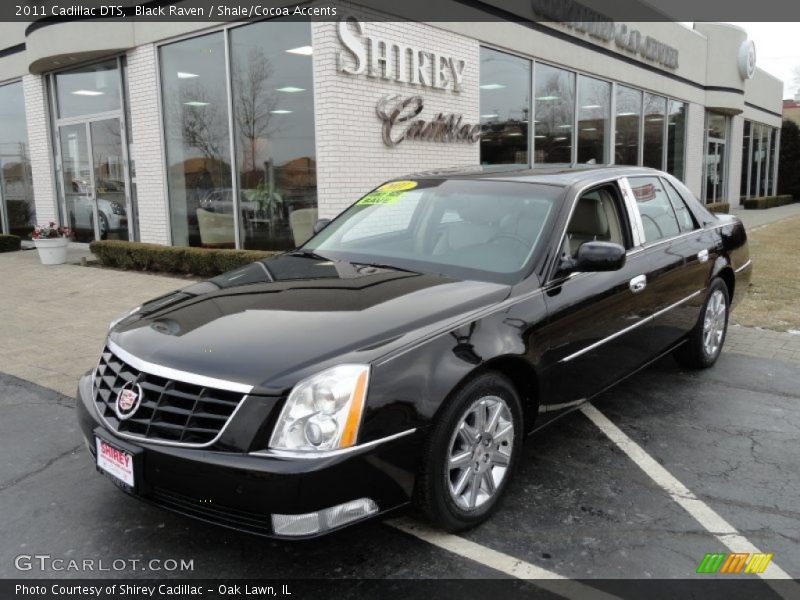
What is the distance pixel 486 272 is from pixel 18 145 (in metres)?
15.5

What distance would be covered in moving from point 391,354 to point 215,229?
9199mm

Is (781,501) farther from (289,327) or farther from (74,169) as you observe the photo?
(74,169)

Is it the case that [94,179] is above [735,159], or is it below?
below

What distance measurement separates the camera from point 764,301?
8078 mm

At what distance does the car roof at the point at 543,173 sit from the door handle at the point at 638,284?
25.2 inches

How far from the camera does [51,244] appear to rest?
12102 mm

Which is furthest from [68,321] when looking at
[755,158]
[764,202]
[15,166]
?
[755,158]

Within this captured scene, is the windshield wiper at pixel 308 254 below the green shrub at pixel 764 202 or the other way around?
the other way around

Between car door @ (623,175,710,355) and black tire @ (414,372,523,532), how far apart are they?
159 cm

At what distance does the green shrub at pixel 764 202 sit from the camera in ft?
92.4

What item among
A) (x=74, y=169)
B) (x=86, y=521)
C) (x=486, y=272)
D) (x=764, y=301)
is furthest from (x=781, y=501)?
(x=74, y=169)

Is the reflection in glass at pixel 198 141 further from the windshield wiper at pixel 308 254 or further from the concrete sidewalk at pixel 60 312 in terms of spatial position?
the windshield wiper at pixel 308 254

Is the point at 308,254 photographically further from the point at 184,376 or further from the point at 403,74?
the point at 403,74

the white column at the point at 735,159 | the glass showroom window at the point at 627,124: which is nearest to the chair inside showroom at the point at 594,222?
the glass showroom window at the point at 627,124
